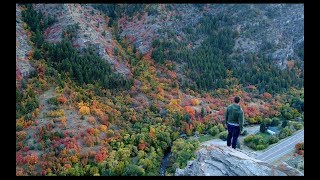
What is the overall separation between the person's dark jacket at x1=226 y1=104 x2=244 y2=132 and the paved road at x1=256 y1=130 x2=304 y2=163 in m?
6.59

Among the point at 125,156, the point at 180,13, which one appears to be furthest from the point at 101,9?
the point at 125,156

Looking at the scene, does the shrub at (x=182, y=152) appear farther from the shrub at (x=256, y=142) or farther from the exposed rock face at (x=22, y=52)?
the exposed rock face at (x=22, y=52)

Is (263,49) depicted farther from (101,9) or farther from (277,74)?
(101,9)

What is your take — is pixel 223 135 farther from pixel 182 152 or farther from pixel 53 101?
pixel 53 101

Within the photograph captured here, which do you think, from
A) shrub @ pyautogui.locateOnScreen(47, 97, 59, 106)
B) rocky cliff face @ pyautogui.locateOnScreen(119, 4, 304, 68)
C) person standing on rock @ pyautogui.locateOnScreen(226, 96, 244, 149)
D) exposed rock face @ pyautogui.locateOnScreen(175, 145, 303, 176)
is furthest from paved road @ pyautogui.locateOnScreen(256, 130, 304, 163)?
rocky cliff face @ pyautogui.locateOnScreen(119, 4, 304, 68)

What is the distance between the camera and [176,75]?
2767cm

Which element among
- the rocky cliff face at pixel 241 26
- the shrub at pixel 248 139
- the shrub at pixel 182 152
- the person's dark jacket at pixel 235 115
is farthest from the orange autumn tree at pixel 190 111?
the person's dark jacket at pixel 235 115

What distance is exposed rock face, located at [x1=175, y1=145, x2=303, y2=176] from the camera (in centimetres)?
1053

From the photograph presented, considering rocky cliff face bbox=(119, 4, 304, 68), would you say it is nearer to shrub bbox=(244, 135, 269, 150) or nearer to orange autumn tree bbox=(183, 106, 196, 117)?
orange autumn tree bbox=(183, 106, 196, 117)

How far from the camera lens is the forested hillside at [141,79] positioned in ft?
57.1

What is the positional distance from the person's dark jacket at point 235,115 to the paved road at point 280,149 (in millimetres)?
6586

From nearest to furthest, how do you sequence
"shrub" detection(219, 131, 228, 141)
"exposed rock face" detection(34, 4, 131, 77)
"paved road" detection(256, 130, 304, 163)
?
1. "paved road" detection(256, 130, 304, 163)
2. "shrub" detection(219, 131, 228, 141)
3. "exposed rock face" detection(34, 4, 131, 77)
